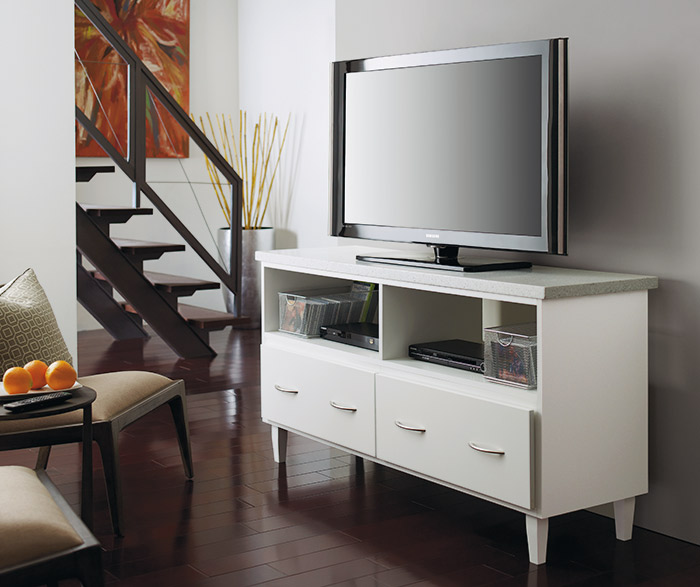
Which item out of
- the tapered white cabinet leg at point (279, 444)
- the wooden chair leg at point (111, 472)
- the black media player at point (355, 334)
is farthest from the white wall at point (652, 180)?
the wooden chair leg at point (111, 472)

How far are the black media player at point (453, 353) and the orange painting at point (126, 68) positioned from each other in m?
3.90

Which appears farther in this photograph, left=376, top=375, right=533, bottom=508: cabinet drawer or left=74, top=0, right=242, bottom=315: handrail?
left=74, top=0, right=242, bottom=315: handrail

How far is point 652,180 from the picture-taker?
2656 millimetres

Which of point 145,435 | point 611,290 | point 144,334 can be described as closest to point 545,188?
point 611,290

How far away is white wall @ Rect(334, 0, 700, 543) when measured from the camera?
8.43ft

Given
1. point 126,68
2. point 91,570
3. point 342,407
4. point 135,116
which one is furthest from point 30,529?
point 126,68

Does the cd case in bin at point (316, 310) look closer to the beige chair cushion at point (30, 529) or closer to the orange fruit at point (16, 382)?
the orange fruit at point (16, 382)

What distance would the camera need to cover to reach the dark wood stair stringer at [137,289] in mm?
5380

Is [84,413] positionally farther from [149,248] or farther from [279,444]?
[149,248]

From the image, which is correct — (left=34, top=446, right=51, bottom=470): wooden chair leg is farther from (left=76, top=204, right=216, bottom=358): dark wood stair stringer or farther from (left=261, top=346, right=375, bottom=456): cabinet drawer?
(left=76, top=204, right=216, bottom=358): dark wood stair stringer

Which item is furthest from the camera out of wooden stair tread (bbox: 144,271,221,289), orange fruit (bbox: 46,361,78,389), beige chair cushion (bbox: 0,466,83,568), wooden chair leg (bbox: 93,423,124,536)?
wooden stair tread (bbox: 144,271,221,289)

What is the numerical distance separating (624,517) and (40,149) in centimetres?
295

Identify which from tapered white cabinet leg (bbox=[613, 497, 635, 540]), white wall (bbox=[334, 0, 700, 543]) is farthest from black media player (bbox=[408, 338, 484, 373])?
tapered white cabinet leg (bbox=[613, 497, 635, 540])

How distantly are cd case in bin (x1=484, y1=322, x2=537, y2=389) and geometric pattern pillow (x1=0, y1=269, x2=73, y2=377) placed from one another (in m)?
1.40
